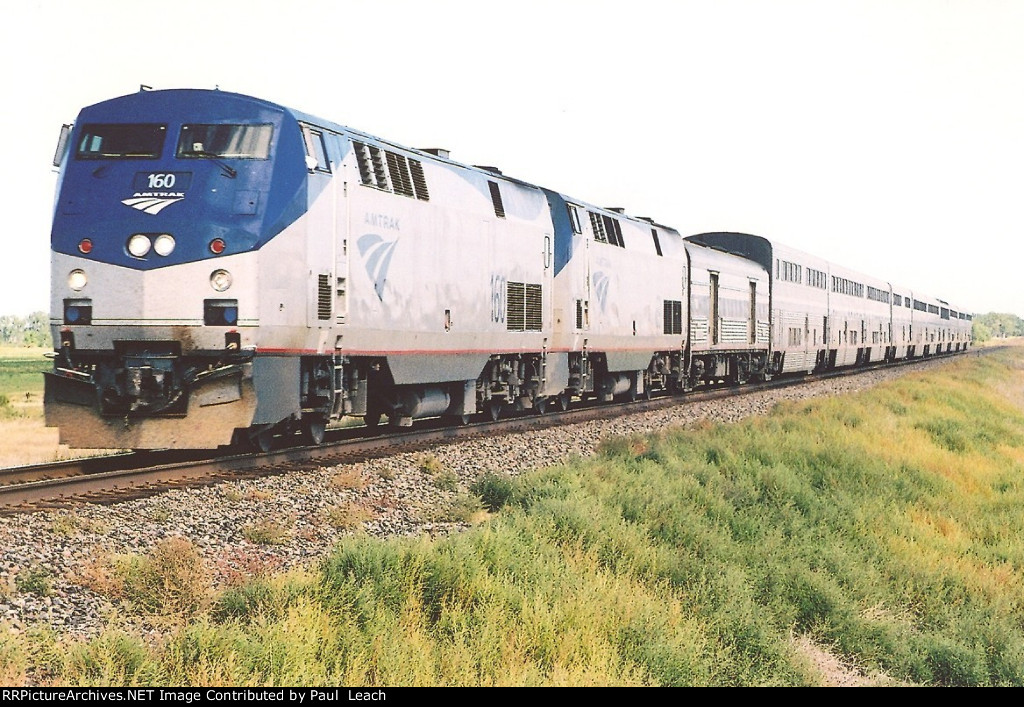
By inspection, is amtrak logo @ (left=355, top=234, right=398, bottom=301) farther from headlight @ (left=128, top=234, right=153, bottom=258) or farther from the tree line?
the tree line

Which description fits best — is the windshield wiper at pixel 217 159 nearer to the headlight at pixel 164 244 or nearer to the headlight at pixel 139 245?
the headlight at pixel 164 244

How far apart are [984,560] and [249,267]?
10203 millimetres

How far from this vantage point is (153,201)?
1177 centimetres

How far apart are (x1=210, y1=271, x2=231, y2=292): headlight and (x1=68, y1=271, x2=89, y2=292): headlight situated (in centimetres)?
152

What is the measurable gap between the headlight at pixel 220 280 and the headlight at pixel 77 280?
1.52 m

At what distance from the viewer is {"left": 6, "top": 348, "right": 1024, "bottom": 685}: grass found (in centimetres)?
678

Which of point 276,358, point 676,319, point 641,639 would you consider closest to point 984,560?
point 641,639

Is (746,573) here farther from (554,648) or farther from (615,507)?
(554,648)

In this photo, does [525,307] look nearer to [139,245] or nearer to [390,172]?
[390,172]

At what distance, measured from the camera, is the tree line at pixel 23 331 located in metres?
154

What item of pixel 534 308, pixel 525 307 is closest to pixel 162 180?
pixel 525 307

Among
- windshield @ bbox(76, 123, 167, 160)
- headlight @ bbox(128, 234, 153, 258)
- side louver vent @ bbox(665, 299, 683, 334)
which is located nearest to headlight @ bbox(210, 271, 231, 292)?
headlight @ bbox(128, 234, 153, 258)

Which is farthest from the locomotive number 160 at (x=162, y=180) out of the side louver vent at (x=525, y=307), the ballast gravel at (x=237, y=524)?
the side louver vent at (x=525, y=307)

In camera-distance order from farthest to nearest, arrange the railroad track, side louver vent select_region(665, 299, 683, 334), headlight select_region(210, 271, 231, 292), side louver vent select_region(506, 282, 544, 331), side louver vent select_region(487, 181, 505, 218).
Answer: side louver vent select_region(665, 299, 683, 334) → side louver vent select_region(506, 282, 544, 331) → side louver vent select_region(487, 181, 505, 218) → headlight select_region(210, 271, 231, 292) → the railroad track
